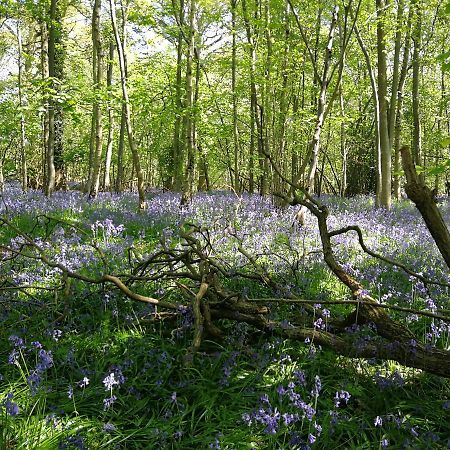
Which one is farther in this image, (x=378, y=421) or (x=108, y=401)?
(x=108, y=401)

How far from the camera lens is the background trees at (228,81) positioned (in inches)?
411

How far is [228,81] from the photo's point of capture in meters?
29.9

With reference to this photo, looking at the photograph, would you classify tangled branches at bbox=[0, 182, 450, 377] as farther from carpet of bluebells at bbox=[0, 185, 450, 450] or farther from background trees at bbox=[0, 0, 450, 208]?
background trees at bbox=[0, 0, 450, 208]

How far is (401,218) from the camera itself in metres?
11.0

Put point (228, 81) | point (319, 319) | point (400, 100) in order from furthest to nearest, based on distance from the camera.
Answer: point (228, 81) < point (400, 100) < point (319, 319)

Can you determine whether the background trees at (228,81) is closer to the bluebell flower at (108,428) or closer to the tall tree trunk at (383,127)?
the tall tree trunk at (383,127)

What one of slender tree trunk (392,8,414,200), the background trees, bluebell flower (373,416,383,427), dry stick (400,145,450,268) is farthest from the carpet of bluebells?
slender tree trunk (392,8,414,200)

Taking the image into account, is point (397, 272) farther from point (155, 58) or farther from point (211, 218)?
point (155, 58)

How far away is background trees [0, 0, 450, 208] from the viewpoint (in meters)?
10.4

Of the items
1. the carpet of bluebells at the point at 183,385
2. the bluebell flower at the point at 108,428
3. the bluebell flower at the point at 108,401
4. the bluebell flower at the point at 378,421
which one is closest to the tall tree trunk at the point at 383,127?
the carpet of bluebells at the point at 183,385

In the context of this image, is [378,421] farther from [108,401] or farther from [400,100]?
[400,100]

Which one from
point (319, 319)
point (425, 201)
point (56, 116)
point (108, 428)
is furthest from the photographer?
point (56, 116)

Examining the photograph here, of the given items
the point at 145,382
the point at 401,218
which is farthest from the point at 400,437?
the point at 401,218

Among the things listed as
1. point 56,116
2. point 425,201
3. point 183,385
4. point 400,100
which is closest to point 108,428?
point 183,385
